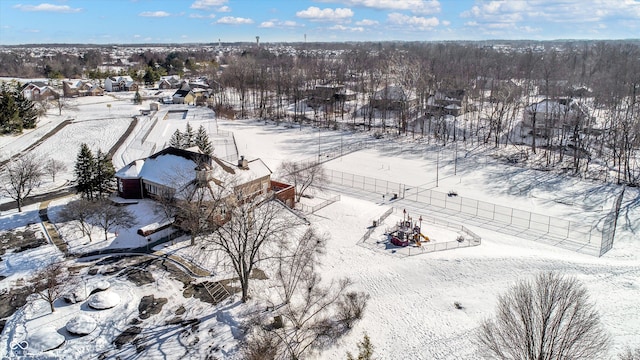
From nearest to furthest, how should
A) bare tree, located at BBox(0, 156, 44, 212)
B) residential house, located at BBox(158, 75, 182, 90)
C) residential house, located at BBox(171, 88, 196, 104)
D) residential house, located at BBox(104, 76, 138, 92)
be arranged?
bare tree, located at BBox(0, 156, 44, 212) < residential house, located at BBox(171, 88, 196, 104) < residential house, located at BBox(104, 76, 138, 92) < residential house, located at BBox(158, 75, 182, 90)

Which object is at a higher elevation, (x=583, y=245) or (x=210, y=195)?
(x=210, y=195)

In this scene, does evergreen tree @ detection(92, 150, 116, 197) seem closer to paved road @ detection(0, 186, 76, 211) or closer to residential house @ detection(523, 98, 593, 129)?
paved road @ detection(0, 186, 76, 211)

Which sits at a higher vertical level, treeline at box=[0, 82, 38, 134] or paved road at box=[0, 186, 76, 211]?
treeline at box=[0, 82, 38, 134]

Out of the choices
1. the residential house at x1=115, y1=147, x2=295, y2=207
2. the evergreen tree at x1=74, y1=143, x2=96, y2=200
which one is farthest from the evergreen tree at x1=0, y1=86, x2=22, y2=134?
the residential house at x1=115, y1=147, x2=295, y2=207

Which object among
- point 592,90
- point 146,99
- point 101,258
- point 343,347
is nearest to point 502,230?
point 343,347

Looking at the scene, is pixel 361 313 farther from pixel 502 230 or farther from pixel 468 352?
pixel 502 230

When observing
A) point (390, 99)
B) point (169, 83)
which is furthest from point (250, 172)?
point (169, 83)

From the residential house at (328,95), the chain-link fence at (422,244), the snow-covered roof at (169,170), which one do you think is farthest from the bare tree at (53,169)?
the residential house at (328,95)
